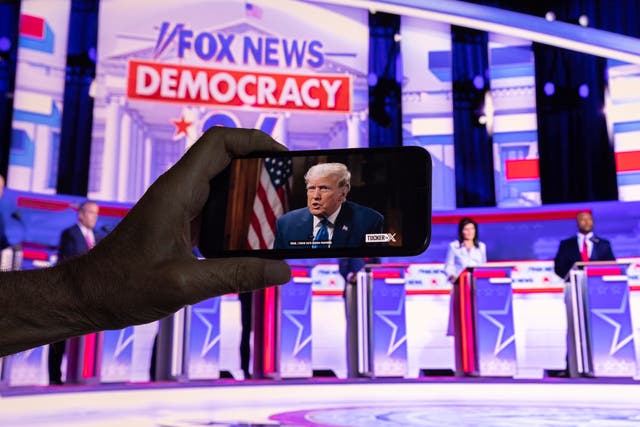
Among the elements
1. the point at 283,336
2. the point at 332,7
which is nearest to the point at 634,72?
the point at 332,7

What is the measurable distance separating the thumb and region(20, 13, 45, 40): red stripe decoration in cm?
608

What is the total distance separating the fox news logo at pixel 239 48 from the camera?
666 cm

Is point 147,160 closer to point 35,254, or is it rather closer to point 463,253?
point 35,254

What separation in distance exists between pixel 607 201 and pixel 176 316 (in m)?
4.41

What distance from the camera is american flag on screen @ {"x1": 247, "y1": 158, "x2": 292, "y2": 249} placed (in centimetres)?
135

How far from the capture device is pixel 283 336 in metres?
5.93

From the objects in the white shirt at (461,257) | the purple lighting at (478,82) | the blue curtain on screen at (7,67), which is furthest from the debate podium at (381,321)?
the blue curtain on screen at (7,67)

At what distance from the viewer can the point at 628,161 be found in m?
6.27

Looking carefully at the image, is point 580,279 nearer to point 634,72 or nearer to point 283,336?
point 634,72

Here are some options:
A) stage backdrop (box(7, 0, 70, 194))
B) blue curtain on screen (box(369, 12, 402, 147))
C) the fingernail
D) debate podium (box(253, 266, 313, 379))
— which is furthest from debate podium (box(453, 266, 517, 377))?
the fingernail

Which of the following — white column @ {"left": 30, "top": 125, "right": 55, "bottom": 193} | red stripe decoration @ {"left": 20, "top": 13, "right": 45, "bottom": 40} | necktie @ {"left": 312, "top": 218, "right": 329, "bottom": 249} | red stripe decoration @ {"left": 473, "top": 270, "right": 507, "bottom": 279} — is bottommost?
necktie @ {"left": 312, "top": 218, "right": 329, "bottom": 249}

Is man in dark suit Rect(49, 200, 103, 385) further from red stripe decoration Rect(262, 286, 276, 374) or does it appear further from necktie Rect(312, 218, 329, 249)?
necktie Rect(312, 218, 329, 249)

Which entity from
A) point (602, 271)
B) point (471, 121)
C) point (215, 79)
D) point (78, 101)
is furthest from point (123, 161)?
point (602, 271)

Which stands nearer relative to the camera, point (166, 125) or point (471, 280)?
point (471, 280)
